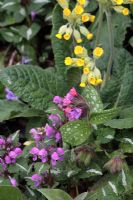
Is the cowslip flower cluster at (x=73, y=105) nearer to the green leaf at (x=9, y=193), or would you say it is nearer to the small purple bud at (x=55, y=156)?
the small purple bud at (x=55, y=156)

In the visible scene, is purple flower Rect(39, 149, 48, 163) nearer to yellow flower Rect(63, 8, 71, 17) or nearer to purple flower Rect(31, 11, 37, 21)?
yellow flower Rect(63, 8, 71, 17)

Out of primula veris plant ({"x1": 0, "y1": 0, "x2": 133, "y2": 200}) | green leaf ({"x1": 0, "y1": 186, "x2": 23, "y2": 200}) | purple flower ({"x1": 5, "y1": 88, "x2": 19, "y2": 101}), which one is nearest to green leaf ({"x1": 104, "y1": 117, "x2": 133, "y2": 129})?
primula veris plant ({"x1": 0, "y1": 0, "x2": 133, "y2": 200})

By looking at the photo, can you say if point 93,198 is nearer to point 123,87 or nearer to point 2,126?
point 123,87

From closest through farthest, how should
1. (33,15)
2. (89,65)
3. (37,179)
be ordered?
(37,179), (89,65), (33,15)

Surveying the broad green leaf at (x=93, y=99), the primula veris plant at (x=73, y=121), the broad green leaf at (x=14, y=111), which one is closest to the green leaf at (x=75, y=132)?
the primula veris plant at (x=73, y=121)

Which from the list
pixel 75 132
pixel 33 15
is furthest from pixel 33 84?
pixel 33 15

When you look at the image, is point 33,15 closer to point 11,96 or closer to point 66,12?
point 11,96
